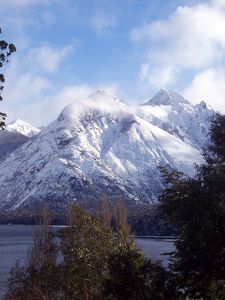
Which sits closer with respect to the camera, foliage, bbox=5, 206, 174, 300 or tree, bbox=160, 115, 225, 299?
tree, bbox=160, 115, 225, 299

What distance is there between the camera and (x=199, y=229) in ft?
88.4

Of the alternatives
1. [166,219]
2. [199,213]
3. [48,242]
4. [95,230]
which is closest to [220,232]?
[199,213]

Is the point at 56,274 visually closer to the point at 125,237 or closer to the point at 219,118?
the point at 125,237

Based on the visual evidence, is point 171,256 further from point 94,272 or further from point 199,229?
point 94,272

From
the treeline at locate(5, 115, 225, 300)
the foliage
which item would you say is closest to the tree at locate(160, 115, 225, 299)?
the treeline at locate(5, 115, 225, 300)

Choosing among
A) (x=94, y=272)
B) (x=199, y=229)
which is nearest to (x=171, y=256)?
(x=199, y=229)

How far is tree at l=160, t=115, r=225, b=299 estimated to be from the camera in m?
26.5

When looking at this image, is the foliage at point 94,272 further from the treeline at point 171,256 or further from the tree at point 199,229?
the tree at point 199,229

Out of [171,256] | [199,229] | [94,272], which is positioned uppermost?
[199,229]

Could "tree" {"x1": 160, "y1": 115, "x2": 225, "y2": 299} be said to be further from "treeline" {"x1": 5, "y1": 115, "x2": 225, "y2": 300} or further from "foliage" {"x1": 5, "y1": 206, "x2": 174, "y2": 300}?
"foliage" {"x1": 5, "y1": 206, "x2": 174, "y2": 300}

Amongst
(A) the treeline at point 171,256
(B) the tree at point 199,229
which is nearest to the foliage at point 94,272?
(A) the treeline at point 171,256

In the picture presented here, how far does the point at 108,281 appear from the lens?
28703mm

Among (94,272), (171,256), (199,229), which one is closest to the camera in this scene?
(199,229)

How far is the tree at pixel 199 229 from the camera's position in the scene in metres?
26.5
